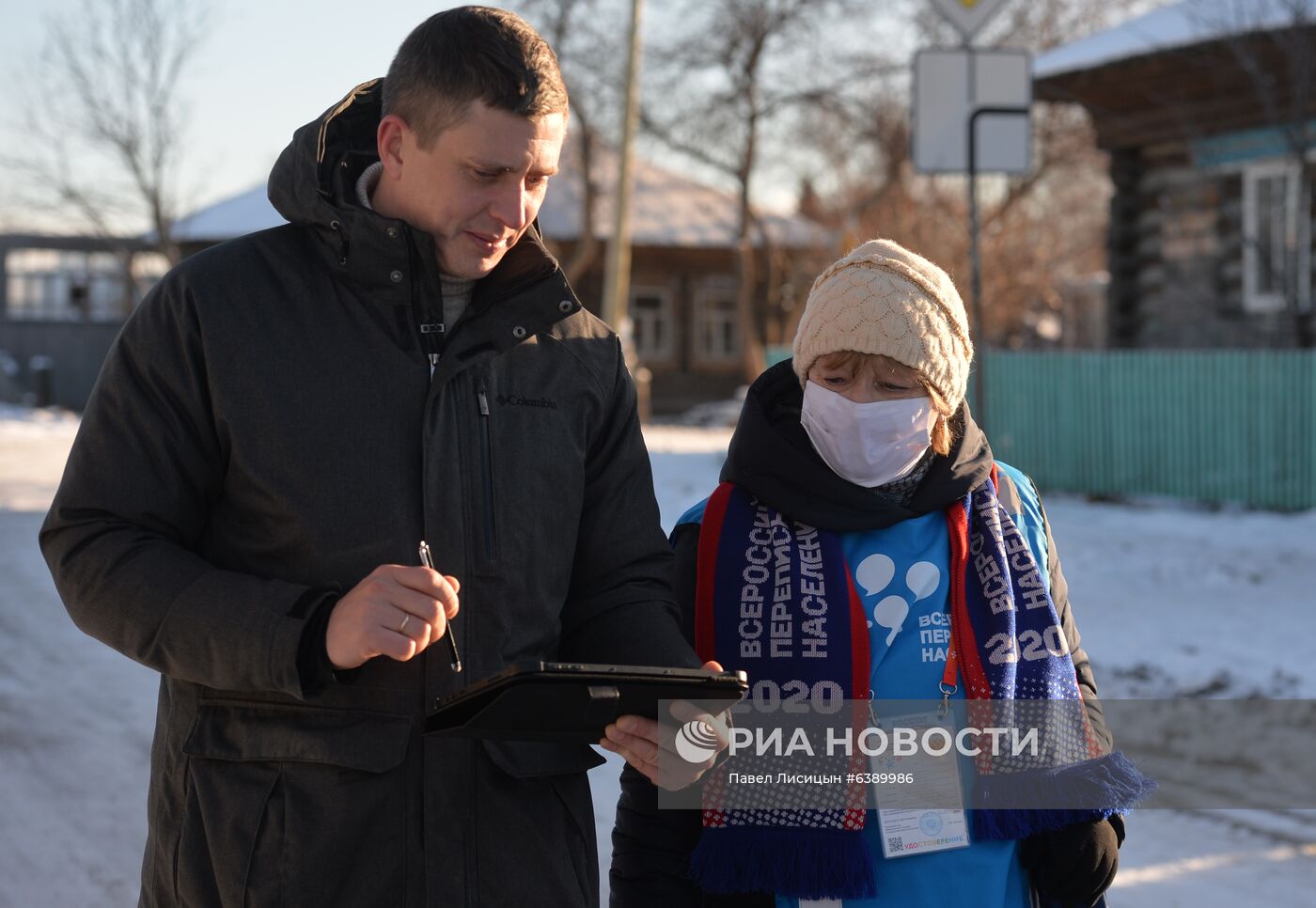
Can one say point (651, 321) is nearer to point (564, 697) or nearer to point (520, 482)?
point (520, 482)

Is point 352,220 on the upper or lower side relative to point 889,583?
upper

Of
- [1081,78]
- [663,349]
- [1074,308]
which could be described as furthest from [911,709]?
[1074,308]

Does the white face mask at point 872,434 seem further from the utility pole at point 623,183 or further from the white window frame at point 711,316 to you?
the white window frame at point 711,316

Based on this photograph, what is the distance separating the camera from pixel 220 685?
1.98 m

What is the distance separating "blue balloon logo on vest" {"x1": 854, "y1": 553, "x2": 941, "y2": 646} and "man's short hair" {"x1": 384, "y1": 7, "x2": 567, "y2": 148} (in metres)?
0.97

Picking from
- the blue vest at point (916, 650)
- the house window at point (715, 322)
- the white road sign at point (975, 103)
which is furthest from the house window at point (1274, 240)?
the house window at point (715, 322)

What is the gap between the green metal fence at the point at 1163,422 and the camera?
39.1 feet

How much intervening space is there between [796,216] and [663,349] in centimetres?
505

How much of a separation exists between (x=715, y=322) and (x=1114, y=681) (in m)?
31.1

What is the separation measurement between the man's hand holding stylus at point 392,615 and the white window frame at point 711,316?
35441 millimetres

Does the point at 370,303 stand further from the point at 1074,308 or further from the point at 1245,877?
the point at 1074,308

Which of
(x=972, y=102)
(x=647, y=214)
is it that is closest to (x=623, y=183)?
(x=647, y=214)

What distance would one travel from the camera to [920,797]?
2465 millimetres

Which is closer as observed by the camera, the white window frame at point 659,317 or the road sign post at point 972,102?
the road sign post at point 972,102
